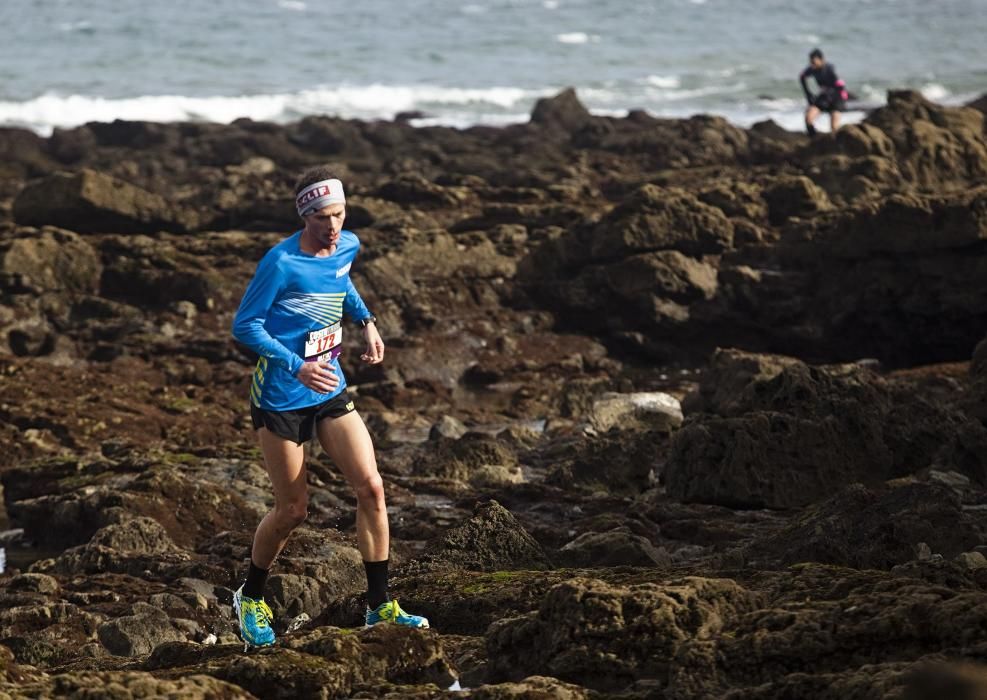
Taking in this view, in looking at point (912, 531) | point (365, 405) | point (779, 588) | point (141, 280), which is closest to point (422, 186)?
point (141, 280)

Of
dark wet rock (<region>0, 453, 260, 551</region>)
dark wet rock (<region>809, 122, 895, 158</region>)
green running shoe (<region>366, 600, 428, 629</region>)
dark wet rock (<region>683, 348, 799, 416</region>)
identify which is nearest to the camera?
green running shoe (<region>366, 600, 428, 629</region>)

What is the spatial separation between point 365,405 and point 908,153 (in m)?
11.5

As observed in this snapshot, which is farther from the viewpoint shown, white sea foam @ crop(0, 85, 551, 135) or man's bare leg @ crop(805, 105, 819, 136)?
white sea foam @ crop(0, 85, 551, 135)

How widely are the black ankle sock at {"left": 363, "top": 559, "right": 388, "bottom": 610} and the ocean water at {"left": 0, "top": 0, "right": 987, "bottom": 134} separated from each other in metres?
35.0

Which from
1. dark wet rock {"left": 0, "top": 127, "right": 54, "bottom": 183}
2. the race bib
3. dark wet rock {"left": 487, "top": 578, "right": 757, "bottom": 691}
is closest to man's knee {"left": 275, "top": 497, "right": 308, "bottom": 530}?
the race bib

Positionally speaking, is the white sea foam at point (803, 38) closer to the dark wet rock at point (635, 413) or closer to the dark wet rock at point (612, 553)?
the dark wet rock at point (635, 413)

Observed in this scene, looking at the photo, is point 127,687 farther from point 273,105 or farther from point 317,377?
point 273,105

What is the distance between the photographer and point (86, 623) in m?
9.51

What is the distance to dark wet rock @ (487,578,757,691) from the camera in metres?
6.03

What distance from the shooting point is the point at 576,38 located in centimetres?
6650

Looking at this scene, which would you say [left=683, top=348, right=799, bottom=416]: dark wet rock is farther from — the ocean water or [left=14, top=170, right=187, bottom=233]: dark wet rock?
the ocean water

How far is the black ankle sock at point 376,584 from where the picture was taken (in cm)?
768

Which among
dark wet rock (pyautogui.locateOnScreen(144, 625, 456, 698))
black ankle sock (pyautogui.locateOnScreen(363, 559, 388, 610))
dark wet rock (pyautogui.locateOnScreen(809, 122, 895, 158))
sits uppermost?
dark wet rock (pyautogui.locateOnScreen(144, 625, 456, 698))

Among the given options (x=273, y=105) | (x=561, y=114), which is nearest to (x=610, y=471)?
(x=561, y=114)
